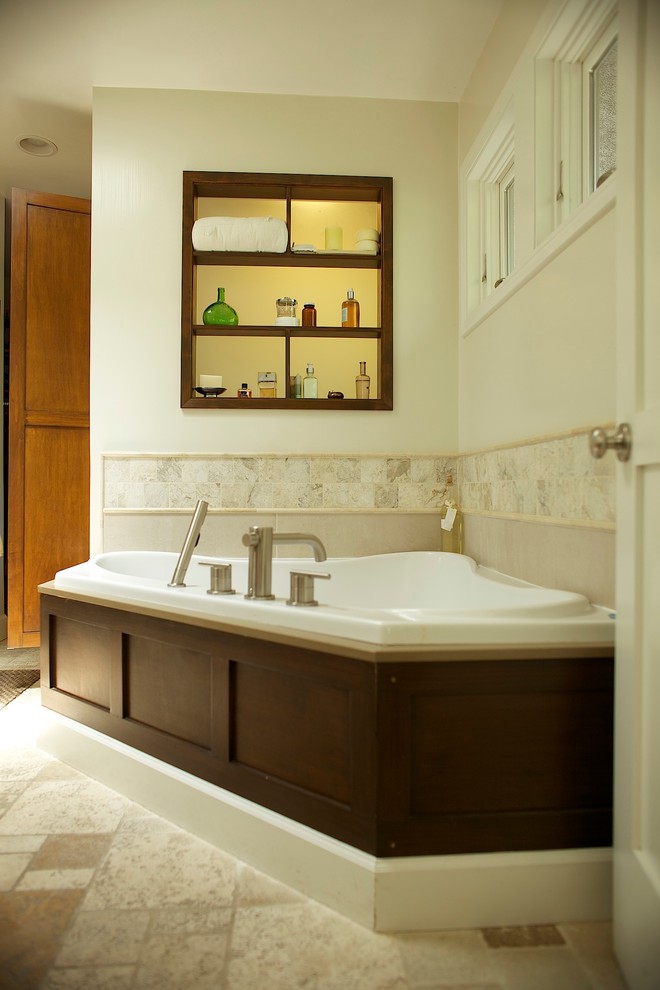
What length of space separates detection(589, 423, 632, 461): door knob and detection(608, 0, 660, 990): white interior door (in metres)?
0.02

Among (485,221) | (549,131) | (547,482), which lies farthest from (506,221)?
(547,482)

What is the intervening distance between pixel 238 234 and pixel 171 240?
31 centimetres

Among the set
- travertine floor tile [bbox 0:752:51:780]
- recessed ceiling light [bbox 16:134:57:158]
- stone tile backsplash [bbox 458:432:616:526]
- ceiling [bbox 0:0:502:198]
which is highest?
recessed ceiling light [bbox 16:134:57:158]

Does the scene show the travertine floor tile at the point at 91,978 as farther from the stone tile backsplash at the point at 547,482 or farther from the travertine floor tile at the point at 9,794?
the stone tile backsplash at the point at 547,482

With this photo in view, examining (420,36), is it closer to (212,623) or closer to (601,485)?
(601,485)

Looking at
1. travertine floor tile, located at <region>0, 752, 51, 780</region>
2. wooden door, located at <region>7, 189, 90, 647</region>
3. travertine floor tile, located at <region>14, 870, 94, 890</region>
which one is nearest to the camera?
travertine floor tile, located at <region>14, 870, 94, 890</region>

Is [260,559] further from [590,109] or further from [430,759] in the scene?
[590,109]

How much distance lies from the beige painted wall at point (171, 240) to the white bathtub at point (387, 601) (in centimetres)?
56

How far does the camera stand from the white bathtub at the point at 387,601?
146 centimetres

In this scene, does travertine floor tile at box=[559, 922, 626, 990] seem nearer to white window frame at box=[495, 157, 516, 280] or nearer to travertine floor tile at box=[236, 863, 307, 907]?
travertine floor tile at box=[236, 863, 307, 907]

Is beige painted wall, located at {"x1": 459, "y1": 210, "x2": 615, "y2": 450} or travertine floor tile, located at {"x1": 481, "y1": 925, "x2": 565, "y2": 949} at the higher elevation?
beige painted wall, located at {"x1": 459, "y1": 210, "x2": 615, "y2": 450}

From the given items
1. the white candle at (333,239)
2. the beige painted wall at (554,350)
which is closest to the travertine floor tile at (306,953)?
the beige painted wall at (554,350)

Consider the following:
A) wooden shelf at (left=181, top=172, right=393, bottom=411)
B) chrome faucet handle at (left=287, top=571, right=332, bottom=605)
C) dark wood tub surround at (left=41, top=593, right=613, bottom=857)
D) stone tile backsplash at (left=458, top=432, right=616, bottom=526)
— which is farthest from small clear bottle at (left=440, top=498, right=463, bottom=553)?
dark wood tub surround at (left=41, top=593, right=613, bottom=857)

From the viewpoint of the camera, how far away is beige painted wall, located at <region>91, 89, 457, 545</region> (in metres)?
3.12
